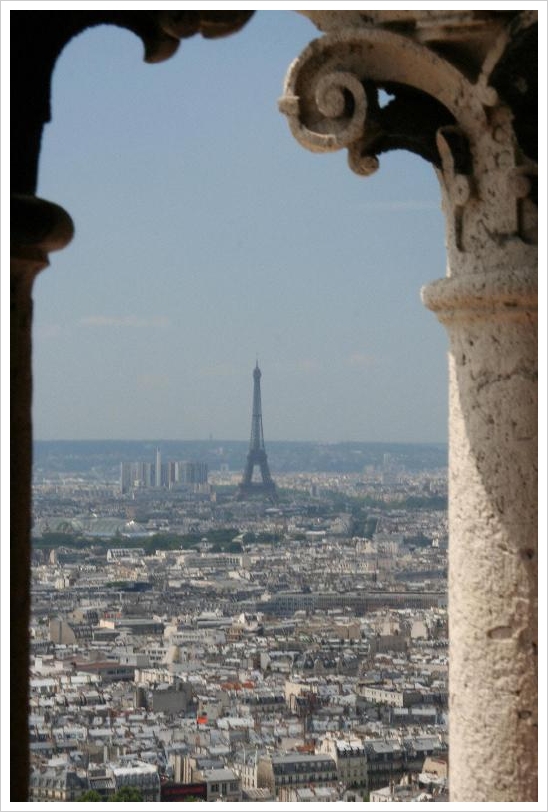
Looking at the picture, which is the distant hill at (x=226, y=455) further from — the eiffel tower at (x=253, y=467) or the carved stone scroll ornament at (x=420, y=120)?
the carved stone scroll ornament at (x=420, y=120)

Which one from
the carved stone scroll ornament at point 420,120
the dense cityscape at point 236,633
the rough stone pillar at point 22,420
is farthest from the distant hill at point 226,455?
the rough stone pillar at point 22,420

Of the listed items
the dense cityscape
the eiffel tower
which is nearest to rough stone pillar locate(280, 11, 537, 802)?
the dense cityscape

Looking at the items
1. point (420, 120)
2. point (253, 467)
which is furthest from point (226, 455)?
point (420, 120)

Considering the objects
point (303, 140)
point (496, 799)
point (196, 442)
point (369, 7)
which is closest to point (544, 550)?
point (496, 799)

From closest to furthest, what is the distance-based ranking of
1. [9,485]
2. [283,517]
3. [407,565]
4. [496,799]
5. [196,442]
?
[9,485] < [496,799] < [407,565] < [283,517] < [196,442]

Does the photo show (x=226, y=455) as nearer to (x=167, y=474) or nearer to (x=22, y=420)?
(x=167, y=474)

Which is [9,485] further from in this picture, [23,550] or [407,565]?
[407,565]
